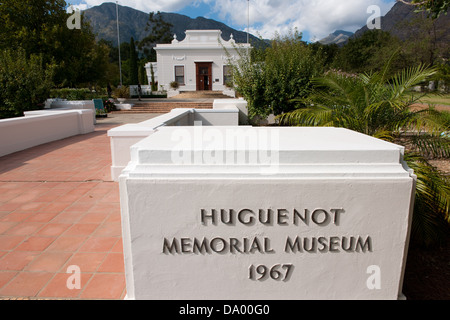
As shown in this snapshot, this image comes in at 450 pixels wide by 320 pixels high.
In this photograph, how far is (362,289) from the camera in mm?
2146

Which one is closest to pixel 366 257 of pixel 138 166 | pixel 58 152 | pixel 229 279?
pixel 229 279

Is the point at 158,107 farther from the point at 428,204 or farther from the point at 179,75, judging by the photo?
the point at 428,204

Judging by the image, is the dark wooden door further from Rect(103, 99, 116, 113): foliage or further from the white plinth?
the white plinth

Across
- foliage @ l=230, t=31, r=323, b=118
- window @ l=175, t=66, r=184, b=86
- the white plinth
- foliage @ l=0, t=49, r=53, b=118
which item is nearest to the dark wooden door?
window @ l=175, t=66, r=184, b=86

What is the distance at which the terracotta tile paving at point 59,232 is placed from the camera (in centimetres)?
268

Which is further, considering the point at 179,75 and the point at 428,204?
the point at 179,75

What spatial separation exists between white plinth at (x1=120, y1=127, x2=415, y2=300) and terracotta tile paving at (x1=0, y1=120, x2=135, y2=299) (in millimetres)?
835

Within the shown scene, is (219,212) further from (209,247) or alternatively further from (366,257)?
(366,257)

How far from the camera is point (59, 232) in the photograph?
12.0 feet

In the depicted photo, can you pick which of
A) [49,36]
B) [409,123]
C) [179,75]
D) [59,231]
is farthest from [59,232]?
[179,75]

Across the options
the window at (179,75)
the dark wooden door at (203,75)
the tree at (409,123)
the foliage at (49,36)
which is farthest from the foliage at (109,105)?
the tree at (409,123)

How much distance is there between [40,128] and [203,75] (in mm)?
30977

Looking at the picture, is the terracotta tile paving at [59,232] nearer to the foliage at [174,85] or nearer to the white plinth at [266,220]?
the white plinth at [266,220]

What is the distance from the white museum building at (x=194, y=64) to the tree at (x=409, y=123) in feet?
112
